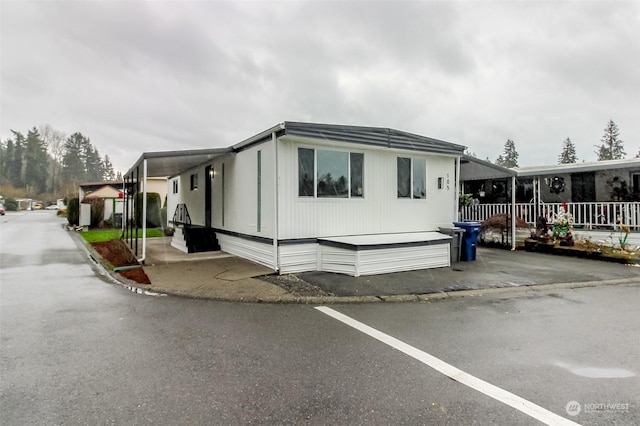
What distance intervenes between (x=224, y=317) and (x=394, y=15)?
1216cm

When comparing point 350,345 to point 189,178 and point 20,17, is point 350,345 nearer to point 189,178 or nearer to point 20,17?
point 189,178

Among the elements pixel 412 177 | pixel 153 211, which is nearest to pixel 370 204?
pixel 412 177

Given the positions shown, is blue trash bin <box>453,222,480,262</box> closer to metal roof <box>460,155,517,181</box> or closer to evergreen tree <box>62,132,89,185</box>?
metal roof <box>460,155,517,181</box>

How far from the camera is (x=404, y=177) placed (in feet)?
33.0

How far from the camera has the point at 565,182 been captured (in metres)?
15.8

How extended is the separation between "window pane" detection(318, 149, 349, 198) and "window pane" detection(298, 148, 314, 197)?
0.25m

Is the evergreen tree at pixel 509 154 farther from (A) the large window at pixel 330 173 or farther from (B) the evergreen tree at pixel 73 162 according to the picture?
(B) the evergreen tree at pixel 73 162

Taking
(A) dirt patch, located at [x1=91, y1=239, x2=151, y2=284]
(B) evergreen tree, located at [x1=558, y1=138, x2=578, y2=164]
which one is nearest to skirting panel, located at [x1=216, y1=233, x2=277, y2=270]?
(A) dirt patch, located at [x1=91, y1=239, x2=151, y2=284]

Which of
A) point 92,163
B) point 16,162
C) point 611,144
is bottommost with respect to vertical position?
point 611,144

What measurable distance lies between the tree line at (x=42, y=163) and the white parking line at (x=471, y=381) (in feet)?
263

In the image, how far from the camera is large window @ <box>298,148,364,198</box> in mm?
8391

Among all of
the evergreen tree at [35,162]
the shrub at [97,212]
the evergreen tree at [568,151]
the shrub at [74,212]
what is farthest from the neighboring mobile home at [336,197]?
the evergreen tree at [35,162]

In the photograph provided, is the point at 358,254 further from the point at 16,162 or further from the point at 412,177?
the point at 16,162

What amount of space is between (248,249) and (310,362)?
6503mm
